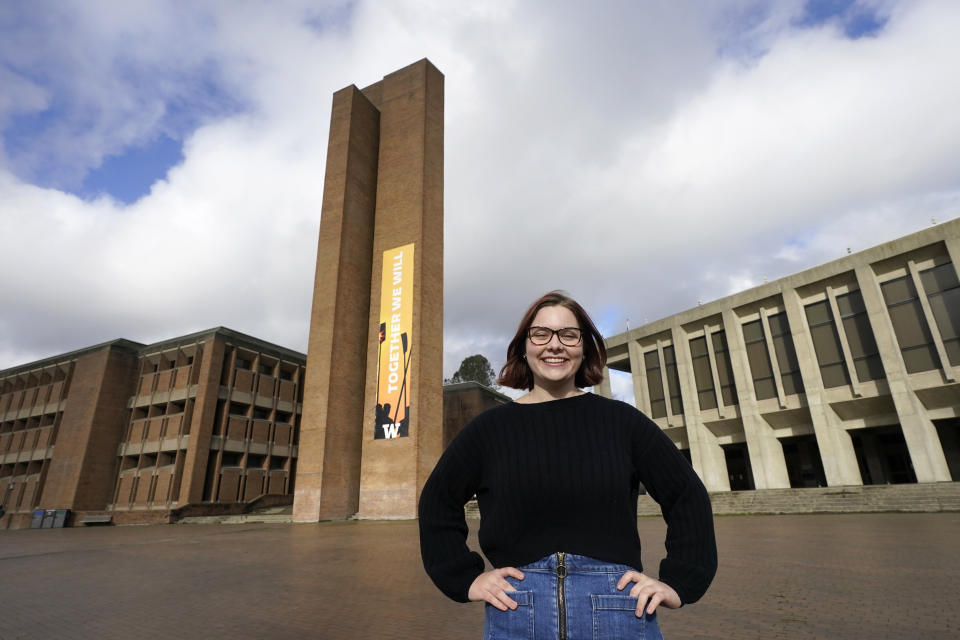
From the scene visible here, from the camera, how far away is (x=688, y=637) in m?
5.21

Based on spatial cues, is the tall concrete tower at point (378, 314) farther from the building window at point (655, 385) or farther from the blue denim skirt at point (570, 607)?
the blue denim skirt at point (570, 607)

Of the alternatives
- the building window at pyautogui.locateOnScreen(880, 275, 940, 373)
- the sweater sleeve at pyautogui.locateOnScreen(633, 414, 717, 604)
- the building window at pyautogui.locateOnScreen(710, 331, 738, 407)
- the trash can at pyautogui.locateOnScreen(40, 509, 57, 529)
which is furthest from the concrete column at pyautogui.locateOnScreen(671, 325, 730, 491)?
the trash can at pyautogui.locateOnScreen(40, 509, 57, 529)

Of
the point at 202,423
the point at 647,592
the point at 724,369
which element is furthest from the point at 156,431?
the point at 647,592

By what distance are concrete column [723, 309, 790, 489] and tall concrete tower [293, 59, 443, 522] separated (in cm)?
1952

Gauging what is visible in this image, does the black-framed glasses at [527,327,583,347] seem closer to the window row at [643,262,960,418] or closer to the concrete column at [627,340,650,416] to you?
the window row at [643,262,960,418]

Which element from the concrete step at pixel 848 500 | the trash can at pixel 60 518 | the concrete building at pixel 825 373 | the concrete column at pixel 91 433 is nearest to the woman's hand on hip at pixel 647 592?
the concrete step at pixel 848 500

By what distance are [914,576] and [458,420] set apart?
43.5 meters

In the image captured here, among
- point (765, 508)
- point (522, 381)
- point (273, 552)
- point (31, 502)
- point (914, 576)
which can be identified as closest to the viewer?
point (522, 381)

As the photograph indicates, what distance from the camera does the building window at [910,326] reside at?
2705 cm

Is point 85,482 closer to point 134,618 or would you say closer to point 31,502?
point 31,502

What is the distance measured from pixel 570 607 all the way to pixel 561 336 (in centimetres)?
90

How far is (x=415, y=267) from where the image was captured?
97.8 feet

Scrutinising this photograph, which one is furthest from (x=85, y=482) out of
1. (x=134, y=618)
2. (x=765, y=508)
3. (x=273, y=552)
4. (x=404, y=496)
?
(x=765, y=508)

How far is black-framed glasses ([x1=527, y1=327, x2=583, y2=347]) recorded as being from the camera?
77.9 inches
